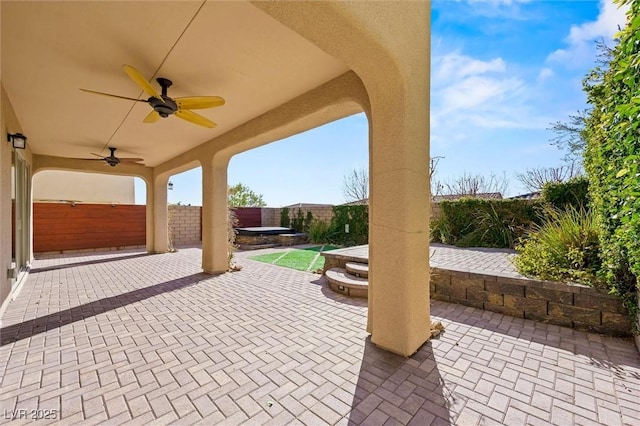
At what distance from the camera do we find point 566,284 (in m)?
3.46

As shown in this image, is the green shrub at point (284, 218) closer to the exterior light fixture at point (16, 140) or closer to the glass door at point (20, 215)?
the glass door at point (20, 215)

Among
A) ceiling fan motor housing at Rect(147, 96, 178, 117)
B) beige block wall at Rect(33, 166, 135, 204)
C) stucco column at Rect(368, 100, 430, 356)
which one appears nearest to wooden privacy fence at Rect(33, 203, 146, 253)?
beige block wall at Rect(33, 166, 135, 204)

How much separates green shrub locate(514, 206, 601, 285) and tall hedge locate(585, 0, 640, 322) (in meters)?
0.29

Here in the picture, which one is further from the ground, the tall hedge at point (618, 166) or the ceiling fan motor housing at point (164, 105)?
the ceiling fan motor housing at point (164, 105)

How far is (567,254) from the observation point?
12.5 ft

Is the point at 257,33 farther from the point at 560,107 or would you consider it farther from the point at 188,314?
the point at 560,107

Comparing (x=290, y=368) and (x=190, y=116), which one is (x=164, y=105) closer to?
(x=190, y=116)

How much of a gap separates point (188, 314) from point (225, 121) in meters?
3.58

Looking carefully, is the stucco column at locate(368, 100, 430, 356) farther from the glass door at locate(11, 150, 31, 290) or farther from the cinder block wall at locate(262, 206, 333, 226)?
the cinder block wall at locate(262, 206, 333, 226)

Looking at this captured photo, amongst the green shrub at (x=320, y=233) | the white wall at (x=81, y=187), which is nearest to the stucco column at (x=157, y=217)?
the green shrub at (x=320, y=233)

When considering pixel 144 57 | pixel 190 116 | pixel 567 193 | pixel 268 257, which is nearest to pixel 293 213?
pixel 268 257

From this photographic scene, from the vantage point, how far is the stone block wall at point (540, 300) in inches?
126

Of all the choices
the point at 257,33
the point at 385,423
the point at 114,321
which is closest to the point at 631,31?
the point at 257,33

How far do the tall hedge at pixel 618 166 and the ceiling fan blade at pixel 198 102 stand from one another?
3718mm
